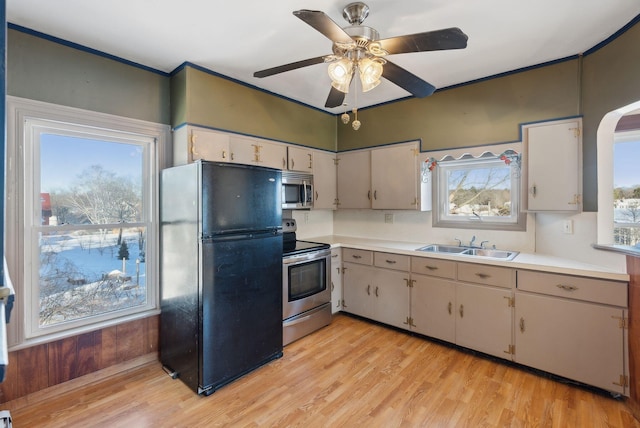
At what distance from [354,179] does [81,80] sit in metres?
2.76

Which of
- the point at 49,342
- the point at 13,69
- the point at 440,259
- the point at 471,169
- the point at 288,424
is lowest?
the point at 288,424

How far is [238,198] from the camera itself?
234cm

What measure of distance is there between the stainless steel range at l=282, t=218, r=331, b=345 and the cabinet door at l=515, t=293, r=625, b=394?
173 centimetres

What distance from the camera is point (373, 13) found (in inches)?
75.5

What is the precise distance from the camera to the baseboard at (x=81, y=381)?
6.72ft

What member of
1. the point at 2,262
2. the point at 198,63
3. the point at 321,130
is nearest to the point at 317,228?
the point at 321,130

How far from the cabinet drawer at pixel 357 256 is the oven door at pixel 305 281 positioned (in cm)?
29

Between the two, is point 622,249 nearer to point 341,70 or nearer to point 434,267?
point 434,267

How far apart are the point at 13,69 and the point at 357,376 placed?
3.19m

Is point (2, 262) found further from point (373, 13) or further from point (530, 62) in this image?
point (530, 62)

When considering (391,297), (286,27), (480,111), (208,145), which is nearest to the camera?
(286,27)

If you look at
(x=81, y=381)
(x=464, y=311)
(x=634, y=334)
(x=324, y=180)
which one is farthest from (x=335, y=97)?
(x=81, y=381)

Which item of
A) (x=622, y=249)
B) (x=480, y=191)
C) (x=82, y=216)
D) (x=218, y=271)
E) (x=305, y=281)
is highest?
(x=480, y=191)

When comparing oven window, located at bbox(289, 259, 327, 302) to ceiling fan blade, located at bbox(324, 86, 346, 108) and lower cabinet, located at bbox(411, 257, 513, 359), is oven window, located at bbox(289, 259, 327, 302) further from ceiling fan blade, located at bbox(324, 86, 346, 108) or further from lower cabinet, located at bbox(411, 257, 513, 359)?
ceiling fan blade, located at bbox(324, 86, 346, 108)
